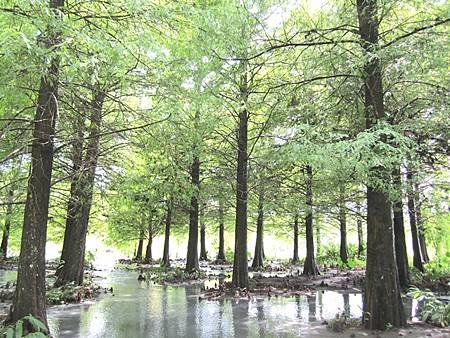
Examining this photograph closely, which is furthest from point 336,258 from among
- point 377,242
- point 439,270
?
point 377,242

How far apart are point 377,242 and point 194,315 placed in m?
4.20

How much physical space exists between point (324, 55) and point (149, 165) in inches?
262

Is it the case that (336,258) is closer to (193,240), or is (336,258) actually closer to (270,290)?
(193,240)

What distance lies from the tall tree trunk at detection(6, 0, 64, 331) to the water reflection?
111 centimetres

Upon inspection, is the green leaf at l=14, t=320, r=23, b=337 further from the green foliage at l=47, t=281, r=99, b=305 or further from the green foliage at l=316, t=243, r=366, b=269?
the green foliage at l=316, t=243, r=366, b=269

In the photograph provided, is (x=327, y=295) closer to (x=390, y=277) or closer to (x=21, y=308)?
(x=390, y=277)

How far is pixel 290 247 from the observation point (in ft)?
155

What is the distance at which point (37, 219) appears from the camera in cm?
621

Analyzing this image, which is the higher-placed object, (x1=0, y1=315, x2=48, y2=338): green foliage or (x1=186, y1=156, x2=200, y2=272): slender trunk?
(x1=186, y1=156, x2=200, y2=272): slender trunk

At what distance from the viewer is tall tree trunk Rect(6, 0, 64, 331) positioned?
6.10m

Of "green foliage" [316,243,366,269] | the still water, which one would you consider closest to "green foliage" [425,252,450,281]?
"green foliage" [316,243,366,269]

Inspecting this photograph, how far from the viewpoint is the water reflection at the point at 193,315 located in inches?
283

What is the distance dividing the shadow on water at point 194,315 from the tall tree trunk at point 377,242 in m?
1.09

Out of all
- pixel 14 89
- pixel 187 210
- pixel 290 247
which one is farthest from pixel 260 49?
pixel 290 247
